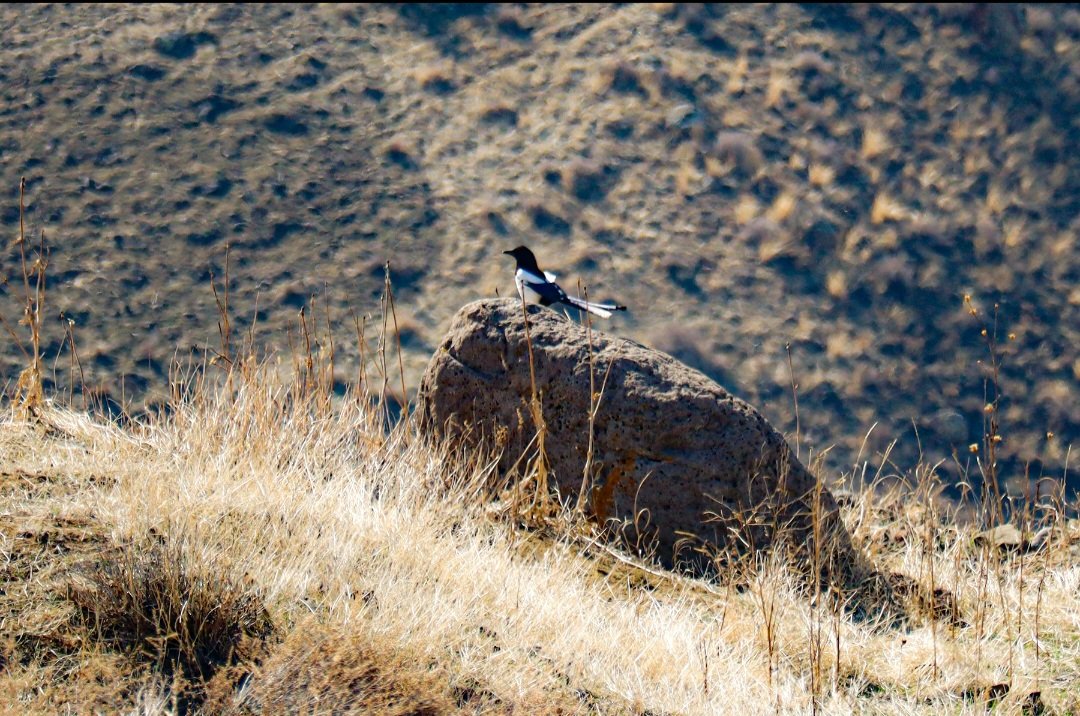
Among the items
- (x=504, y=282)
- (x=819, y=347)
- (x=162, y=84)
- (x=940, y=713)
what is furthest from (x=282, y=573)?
(x=162, y=84)

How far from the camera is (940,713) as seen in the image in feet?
10.3

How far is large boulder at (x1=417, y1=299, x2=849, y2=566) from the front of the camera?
421 centimetres

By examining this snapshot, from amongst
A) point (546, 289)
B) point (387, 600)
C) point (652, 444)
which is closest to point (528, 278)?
point (546, 289)

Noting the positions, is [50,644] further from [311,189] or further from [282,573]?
[311,189]

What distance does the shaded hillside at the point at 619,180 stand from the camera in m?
12.8

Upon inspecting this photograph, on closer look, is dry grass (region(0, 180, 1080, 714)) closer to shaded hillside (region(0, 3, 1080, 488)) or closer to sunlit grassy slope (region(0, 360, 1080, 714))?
sunlit grassy slope (region(0, 360, 1080, 714))

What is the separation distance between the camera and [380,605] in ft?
10.2

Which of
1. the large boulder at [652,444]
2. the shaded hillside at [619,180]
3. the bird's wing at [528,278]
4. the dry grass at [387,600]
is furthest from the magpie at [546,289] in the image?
the shaded hillside at [619,180]

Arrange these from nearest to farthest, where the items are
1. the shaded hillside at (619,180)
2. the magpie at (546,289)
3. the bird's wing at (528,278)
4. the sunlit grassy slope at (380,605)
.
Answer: the sunlit grassy slope at (380,605), the magpie at (546,289), the bird's wing at (528,278), the shaded hillside at (619,180)

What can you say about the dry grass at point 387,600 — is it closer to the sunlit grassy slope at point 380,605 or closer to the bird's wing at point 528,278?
the sunlit grassy slope at point 380,605

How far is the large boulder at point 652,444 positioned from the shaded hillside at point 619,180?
7168 millimetres

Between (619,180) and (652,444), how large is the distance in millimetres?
11024

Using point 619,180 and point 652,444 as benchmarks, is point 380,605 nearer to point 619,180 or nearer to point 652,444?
point 652,444

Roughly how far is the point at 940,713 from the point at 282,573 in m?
1.79
